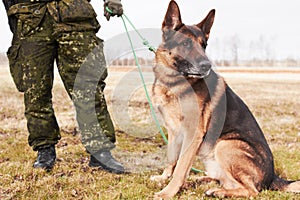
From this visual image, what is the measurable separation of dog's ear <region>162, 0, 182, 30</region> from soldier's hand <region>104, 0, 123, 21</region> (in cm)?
68

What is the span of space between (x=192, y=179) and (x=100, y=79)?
5.84ft

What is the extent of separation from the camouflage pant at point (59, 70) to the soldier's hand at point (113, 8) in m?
0.26

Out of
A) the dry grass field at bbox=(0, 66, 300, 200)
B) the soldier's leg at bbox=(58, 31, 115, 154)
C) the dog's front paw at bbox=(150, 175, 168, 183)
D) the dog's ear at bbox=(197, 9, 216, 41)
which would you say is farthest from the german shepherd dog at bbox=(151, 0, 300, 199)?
the soldier's leg at bbox=(58, 31, 115, 154)

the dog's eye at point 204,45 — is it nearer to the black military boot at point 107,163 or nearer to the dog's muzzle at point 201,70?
the dog's muzzle at point 201,70

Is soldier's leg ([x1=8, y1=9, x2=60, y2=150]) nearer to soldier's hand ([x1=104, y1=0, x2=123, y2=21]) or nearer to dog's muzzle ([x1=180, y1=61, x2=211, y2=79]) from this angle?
soldier's hand ([x1=104, y1=0, x2=123, y2=21])

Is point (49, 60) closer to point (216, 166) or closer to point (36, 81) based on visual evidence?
point (36, 81)

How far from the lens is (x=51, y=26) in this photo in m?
4.36

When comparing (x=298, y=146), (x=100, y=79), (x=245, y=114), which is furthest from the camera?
(x=298, y=146)

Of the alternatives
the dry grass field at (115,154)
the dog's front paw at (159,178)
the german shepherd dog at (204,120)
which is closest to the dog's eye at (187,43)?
the german shepherd dog at (204,120)

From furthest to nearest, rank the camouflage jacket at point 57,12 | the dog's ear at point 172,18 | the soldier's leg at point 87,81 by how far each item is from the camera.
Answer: the soldier's leg at point 87,81 → the camouflage jacket at point 57,12 → the dog's ear at point 172,18

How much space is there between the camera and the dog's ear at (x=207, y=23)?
4.18 metres

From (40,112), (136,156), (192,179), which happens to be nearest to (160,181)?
(192,179)

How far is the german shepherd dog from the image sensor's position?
12.7 feet

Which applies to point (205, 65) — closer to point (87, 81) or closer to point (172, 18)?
point (172, 18)
